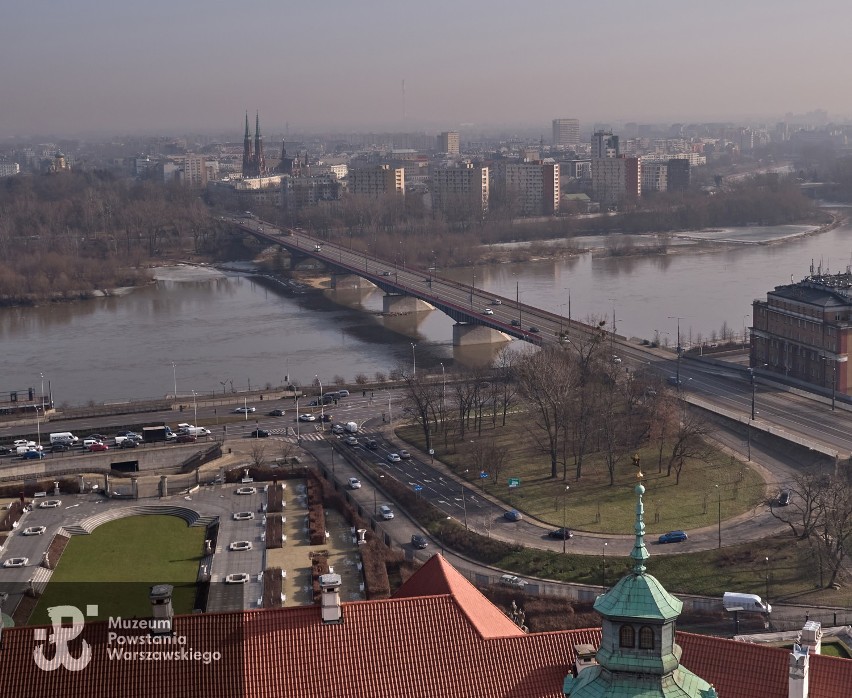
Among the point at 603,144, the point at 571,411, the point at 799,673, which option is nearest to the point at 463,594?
the point at 799,673

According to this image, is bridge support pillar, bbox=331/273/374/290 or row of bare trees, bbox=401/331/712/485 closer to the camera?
row of bare trees, bbox=401/331/712/485

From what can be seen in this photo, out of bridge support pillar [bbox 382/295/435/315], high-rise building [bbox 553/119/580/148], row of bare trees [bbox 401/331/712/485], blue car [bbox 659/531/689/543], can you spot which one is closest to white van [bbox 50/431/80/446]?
row of bare trees [bbox 401/331/712/485]

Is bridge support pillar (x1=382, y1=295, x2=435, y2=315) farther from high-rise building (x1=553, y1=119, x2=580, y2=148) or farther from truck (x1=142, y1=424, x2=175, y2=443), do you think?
high-rise building (x1=553, y1=119, x2=580, y2=148)

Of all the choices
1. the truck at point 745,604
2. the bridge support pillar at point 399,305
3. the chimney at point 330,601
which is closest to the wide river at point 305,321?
the bridge support pillar at point 399,305

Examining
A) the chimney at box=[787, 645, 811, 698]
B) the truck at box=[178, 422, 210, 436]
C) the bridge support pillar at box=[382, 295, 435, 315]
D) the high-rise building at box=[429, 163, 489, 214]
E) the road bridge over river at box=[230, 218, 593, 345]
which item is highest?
the high-rise building at box=[429, 163, 489, 214]

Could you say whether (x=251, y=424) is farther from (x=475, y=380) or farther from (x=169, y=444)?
(x=475, y=380)

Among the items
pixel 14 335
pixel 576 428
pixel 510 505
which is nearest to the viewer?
pixel 510 505

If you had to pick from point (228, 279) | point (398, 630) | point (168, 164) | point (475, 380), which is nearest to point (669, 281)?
point (228, 279)
